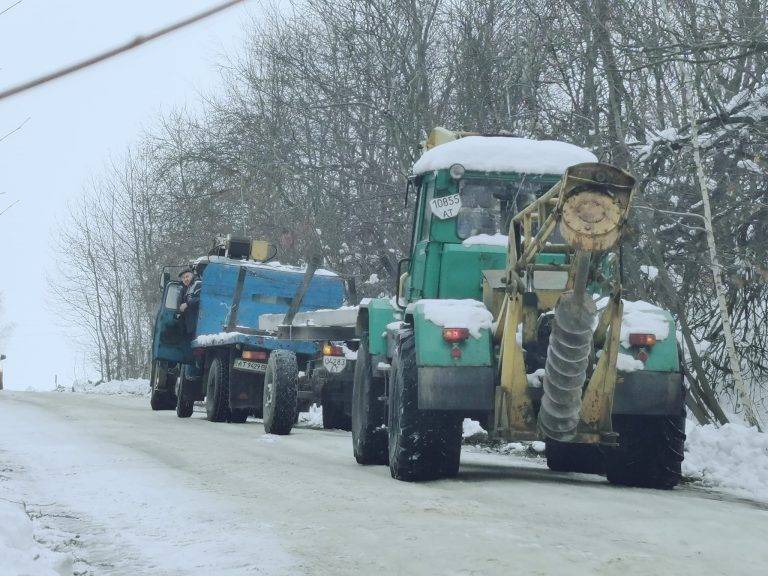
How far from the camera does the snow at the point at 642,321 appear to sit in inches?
349

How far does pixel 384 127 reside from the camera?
2439 centimetres

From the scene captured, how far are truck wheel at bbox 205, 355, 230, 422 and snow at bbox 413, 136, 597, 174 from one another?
8.28 meters

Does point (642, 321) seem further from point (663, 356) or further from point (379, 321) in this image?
point (379, 321)

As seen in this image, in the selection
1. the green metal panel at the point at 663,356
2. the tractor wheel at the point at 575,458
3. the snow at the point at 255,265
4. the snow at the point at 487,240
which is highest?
the snow at the point at 255,265

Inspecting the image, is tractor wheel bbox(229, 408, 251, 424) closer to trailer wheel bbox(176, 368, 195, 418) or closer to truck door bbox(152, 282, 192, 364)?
trailer wheel bbox(176, 368, 195, 418)

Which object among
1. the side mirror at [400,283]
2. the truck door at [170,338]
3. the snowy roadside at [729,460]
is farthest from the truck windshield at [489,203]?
the truck door at [170,338]

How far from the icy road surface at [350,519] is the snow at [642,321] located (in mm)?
1154

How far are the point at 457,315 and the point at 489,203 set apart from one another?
1.45m

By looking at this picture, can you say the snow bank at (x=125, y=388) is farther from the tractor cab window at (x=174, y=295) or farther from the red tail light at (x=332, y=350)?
the red tail light at (x=332, y=350)

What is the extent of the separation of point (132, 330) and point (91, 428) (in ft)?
152

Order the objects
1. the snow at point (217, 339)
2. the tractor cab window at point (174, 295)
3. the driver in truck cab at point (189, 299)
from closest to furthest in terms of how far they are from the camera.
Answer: the snow at point (217, 339) → the driver in truck cab at point (189, 299) → the tractor cab window at point (174, 295)

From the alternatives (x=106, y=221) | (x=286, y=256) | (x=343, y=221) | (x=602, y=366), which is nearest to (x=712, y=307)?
(x=602, y=366)

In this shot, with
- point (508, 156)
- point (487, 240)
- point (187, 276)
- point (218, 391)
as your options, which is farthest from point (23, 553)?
point (187, 276)

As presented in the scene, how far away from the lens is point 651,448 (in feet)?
30.5
